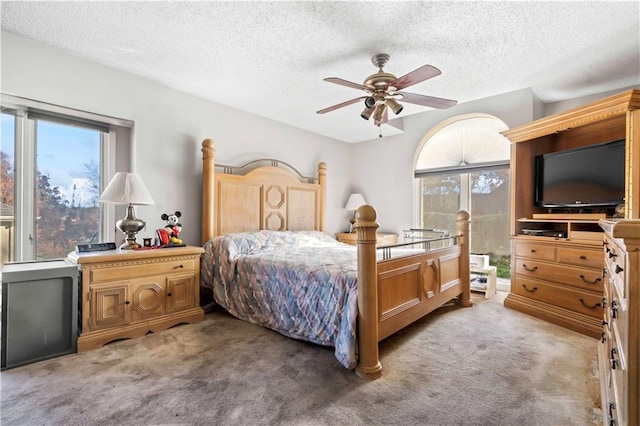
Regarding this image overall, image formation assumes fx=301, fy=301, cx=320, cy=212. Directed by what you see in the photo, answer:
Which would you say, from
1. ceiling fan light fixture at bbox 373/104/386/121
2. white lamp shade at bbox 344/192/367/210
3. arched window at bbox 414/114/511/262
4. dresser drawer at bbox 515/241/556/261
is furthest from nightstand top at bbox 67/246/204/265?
arched window at bbox 414/114/511/262

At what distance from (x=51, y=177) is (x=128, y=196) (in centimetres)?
91

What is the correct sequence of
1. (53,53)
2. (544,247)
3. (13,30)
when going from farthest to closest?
(544,247)
(53,53)
(13,30)

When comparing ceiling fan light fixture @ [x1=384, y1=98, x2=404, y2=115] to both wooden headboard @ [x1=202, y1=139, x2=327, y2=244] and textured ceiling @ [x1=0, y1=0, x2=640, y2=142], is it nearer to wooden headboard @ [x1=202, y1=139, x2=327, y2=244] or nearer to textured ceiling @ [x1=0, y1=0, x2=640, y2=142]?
textured ceiling @ [x1=0, y1=0, x2=640, y2=142]

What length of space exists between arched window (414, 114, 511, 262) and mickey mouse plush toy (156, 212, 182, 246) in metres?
3.42

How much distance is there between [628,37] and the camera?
236 centimetres

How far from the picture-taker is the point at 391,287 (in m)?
Result: 2.22

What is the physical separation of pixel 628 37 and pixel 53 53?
15.3 ft

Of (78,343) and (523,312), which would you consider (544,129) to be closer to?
(523,312)

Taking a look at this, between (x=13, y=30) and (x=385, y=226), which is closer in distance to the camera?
(x=13, y=30)

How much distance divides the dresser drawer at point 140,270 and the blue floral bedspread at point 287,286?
38 centimetres

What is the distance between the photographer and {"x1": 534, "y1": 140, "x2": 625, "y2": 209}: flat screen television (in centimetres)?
263

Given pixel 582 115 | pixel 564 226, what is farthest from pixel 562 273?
pixel 582 115

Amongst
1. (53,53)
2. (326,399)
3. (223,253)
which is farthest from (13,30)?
(326,399)

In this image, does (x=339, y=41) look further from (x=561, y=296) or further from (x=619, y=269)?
(x=561, y=296)
